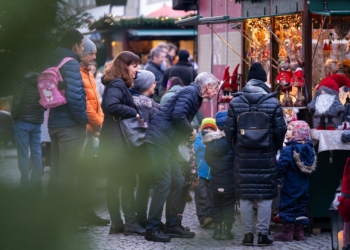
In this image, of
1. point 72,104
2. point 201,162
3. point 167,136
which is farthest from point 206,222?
point 72,104

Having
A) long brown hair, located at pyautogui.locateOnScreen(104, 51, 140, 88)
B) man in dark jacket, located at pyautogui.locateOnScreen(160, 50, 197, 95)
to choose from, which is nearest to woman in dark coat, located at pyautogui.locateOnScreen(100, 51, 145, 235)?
long brown hair, located at pyautogui.locateOnScreen(104, 51, 140, 88)

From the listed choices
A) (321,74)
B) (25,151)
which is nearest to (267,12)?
(321,74)

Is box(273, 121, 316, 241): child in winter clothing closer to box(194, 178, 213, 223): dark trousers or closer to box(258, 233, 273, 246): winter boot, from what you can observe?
box(258, 233, 273, 246): winter boot

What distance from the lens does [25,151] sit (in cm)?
832

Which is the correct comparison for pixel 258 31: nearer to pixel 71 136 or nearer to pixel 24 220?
pixel 71 136

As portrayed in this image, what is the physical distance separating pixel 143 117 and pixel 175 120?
0.45 meters

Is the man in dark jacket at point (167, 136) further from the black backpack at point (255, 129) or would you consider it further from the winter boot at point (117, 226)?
the black backpack at point (255, 129)

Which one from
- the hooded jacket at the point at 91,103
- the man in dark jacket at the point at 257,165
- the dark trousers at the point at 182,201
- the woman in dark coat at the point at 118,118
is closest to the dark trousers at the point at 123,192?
the woman in dark coat at the point at 118,118

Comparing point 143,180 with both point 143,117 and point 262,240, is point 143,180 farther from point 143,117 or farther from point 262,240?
point 262,240

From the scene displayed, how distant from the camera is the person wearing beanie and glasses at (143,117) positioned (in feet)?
21.6

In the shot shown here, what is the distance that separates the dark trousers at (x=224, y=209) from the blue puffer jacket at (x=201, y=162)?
782 mm

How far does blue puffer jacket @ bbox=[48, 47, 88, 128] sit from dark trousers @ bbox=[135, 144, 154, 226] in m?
0.64

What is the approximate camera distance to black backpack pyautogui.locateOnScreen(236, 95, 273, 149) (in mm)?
5961

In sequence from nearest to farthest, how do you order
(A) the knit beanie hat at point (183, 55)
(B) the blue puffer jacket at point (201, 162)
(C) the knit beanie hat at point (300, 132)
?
(C) the knit beanie hat at point (300, 132), (B) the blue puffer jacket at point (201, 162), (A) the knit beanie hat at point (183, 55)
